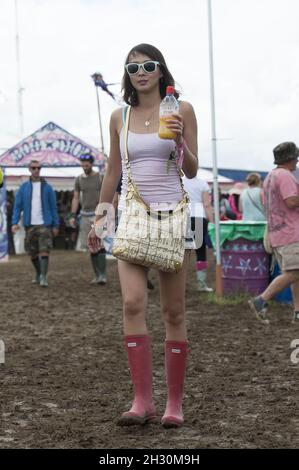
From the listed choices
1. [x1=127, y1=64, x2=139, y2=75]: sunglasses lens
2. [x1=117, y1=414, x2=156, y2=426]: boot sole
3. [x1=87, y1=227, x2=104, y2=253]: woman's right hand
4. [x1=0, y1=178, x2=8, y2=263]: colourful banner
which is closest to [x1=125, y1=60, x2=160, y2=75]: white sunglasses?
[x1=127, y1=64, x2=139, y2=75]: sunglasses lens

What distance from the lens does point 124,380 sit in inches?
191

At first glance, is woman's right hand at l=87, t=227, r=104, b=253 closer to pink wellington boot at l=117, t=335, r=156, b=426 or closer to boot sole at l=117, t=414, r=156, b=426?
pink wellington boot at l=117, t=335, r=156, b=426

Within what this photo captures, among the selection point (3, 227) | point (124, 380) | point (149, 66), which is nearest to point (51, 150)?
point (3, 227)

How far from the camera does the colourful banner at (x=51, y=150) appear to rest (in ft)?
58.4

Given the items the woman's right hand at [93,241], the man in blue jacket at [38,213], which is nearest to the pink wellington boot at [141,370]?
the woman's right hand at [93,241]

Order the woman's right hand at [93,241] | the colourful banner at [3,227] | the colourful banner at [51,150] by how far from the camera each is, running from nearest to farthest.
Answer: the woman's right hand at [93,241], the colourful banner at [3,227], the colourful banner at [51,150]

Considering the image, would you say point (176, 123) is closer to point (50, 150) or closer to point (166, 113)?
point (166, 113)

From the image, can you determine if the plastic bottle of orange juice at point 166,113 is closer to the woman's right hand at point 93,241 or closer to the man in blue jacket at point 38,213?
the woman's right hand at point 93,241

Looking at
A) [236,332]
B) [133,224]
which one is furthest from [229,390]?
[236,332]

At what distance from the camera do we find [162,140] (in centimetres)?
371

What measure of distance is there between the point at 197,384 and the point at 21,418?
48.6 inches

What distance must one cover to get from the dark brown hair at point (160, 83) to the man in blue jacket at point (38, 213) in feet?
23.6

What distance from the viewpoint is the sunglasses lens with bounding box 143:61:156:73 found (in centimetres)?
376

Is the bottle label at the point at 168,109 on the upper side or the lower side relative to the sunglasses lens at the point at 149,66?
lower
